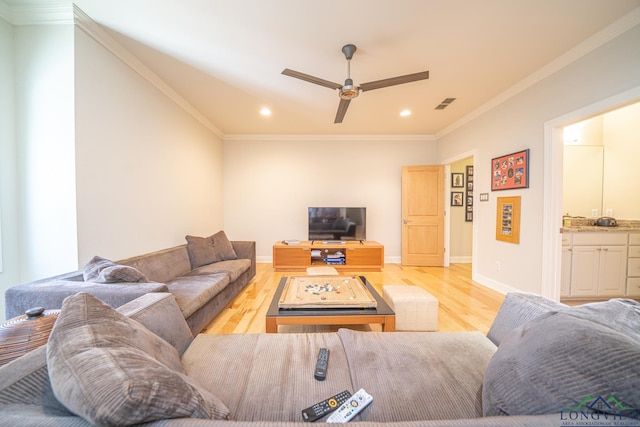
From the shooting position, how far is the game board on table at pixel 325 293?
6.00 feet

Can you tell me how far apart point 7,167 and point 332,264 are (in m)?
3.86

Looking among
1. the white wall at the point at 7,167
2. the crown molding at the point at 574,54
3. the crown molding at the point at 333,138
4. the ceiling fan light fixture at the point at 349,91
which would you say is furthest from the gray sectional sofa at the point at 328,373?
the crown molding at the point at 333,138

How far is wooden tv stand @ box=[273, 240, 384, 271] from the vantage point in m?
4.15

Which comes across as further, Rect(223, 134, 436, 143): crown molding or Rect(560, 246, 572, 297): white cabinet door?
Rect(223, 134, 436, 143): crown molding

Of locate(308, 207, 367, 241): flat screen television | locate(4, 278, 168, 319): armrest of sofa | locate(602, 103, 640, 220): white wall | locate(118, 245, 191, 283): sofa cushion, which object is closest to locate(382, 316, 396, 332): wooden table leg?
locate(4, 278, 168, 319): armrest of sofa

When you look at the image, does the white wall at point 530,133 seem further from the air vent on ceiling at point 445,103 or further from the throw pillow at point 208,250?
the throw pillow at point 208,250

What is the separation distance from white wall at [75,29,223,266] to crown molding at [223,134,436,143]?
123cm

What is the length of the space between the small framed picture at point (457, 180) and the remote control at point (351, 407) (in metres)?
5.00

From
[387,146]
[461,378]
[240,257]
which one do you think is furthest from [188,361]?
[387,146]

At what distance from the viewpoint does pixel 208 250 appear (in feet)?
10.1

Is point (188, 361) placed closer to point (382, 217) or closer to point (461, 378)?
point (461, 378)

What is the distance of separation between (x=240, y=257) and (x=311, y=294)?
1.80m

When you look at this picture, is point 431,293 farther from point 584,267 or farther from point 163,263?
point 163,263

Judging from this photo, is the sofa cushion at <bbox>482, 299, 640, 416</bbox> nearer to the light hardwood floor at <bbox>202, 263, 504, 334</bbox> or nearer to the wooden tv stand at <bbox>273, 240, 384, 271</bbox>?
the light hardwood floor at <bbox>202, 263, 504, 334</bbox>
